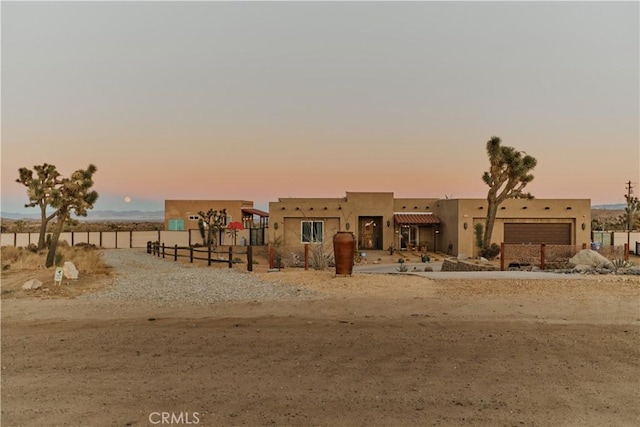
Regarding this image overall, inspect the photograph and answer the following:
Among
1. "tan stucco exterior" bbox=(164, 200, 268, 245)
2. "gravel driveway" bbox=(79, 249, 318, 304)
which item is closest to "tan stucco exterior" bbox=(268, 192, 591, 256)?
"tan stucco exterior" bbox=(164, 200, 268, 245)

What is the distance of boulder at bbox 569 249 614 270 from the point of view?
18.6 m

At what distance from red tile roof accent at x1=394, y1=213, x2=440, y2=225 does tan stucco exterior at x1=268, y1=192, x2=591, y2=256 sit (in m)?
0.45

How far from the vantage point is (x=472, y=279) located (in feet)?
49.9

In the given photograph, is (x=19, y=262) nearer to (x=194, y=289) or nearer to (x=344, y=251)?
(x=194, y=289)

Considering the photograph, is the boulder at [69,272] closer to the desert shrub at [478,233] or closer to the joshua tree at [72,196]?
the joshua tree at [72,196]

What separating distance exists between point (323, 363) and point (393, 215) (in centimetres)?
2800

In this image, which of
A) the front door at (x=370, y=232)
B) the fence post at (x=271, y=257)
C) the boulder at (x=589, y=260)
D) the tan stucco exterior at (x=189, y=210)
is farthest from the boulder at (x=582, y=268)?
the tan stucco exterior at (x=189, y=210)

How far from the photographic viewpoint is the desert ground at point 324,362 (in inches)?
200

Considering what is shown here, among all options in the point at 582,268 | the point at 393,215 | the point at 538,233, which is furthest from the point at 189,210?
the point at 582,268

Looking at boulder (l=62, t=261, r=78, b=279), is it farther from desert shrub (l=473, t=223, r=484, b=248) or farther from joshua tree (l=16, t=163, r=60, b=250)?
desert shrub (l=473, t=223, r=484, b=248)

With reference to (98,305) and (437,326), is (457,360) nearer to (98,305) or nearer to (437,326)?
(437,326)

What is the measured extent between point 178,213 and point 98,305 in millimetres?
34552

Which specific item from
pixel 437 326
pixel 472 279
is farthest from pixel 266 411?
pixel 472 279

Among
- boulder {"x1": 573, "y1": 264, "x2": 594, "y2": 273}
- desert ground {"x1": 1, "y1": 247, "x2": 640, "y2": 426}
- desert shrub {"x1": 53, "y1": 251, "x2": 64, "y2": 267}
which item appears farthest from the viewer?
desert shrub {"x1": 53, "y1": 251, "x2": 64, "y2": 267}
